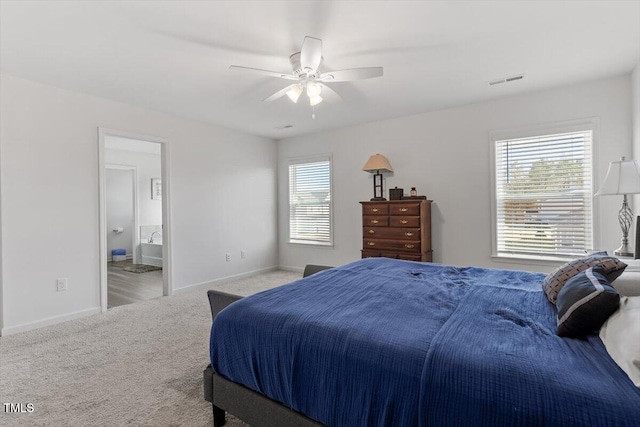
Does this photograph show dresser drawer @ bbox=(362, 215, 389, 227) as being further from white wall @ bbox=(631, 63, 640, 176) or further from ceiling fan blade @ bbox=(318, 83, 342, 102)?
white wall @ bbox=(631, 63, 640, 176)

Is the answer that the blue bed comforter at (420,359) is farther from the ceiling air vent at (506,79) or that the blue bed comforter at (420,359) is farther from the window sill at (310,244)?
the window sill at (310,244)

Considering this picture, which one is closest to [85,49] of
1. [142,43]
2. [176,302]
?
[142,43]

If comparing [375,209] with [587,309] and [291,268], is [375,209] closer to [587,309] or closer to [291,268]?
[291,268]

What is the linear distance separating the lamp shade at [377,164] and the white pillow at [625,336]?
358 centimetres

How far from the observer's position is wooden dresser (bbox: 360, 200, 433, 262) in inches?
168

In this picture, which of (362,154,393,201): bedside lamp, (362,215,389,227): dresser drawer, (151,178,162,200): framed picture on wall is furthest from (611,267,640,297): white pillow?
(151,178,162,200): framed picture on wall

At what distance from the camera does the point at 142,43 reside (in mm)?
2607

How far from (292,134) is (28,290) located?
4.22m

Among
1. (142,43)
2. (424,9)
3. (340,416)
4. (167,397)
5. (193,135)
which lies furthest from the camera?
(193,135)

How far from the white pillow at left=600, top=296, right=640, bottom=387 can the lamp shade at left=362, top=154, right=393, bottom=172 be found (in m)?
3.58

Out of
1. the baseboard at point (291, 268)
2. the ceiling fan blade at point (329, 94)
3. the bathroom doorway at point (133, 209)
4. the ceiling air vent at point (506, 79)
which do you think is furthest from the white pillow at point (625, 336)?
the bathroom doorway at point (133, 209)

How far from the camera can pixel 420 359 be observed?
3.92 feet

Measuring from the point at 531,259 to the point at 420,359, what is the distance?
11.5ft

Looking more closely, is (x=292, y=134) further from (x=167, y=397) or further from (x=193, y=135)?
(x=167, y=397)
